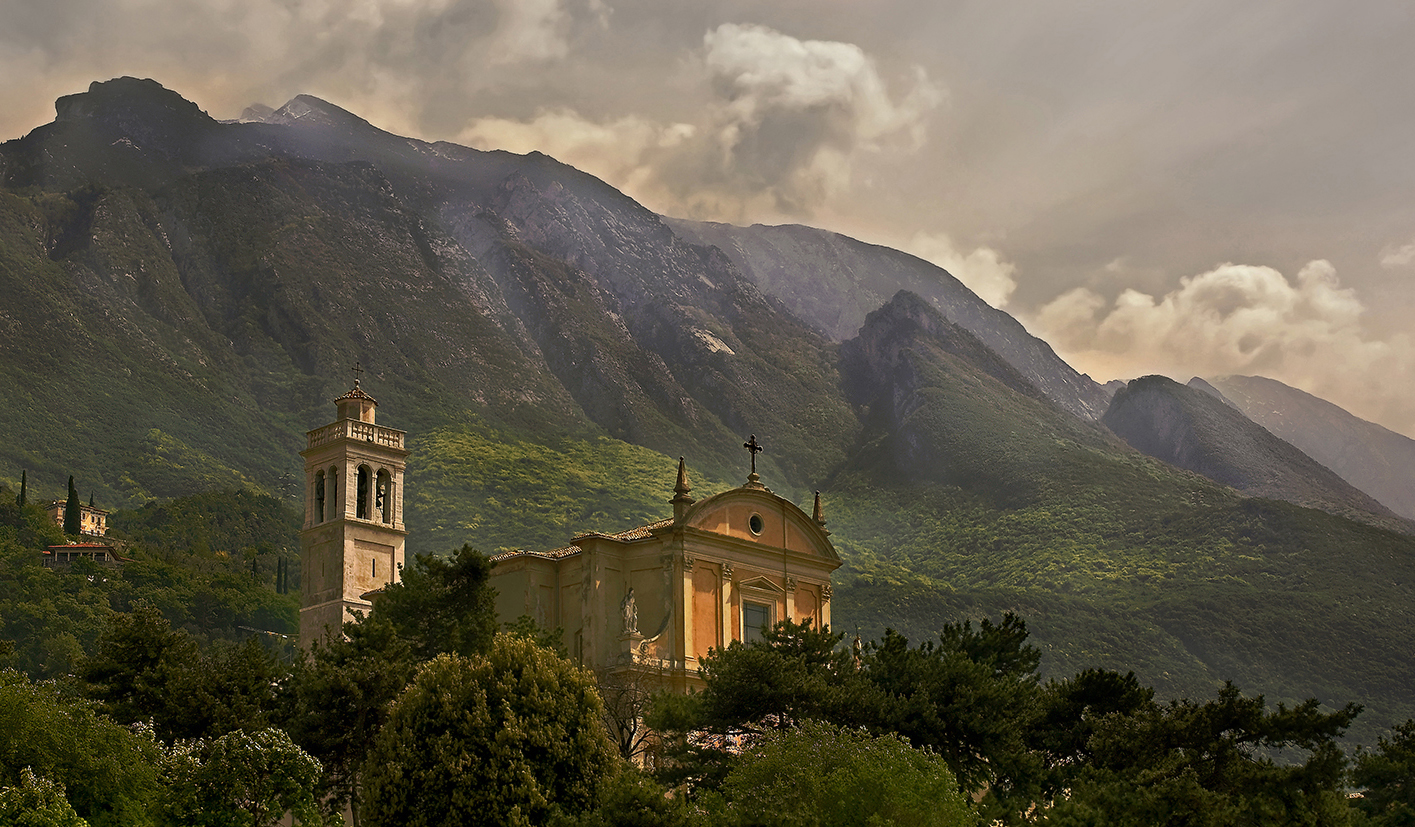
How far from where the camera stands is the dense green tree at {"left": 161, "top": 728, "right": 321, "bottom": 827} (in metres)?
28.1

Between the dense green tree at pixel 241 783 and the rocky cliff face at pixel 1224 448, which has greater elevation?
the rocky cliff face at pixel 1224 448

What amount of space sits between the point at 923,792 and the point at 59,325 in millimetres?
126531

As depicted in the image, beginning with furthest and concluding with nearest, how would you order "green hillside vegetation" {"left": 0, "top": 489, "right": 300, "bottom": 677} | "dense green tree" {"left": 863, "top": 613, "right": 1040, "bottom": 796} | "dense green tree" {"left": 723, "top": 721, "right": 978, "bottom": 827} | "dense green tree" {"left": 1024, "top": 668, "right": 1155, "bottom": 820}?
"green hillside vegetation" {"left": 0, "top": 489, "right": 300, "bottom": 677} → "dense green tree" {"left": 1024, "top": 668, "right": 1155, "bottom": 820} → "dense green tree" {"left": 863, "top": 613, "right": 1040, "bottom": 796} → "dense green tree" {"left": 723, "top": 721, "right": 978, "bottom": 827}

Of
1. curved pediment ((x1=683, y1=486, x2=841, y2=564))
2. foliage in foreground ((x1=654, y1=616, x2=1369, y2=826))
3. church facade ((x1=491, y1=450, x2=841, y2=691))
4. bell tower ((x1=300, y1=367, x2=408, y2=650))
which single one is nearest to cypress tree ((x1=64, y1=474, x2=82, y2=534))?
bell tower ((x1=300, y1=367, x2=408, y2=650))

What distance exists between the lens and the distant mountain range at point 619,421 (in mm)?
114750

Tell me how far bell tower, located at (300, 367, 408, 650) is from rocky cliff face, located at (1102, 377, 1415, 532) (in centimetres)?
11010

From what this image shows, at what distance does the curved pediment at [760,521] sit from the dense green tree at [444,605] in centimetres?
754

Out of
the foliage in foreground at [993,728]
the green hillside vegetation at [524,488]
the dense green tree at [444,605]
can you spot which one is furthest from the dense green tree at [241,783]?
the green hillside vegetation at [524,488]

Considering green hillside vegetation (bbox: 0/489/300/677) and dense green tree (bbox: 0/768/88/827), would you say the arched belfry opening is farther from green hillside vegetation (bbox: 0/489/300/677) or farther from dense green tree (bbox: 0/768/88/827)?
green hillside vegetation (bbox: 0/489/300/677)

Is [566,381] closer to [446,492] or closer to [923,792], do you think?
[446,492]

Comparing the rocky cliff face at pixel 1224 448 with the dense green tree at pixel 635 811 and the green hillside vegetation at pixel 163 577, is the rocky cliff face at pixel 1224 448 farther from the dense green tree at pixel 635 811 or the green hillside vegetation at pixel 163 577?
the dense green tree at pixel 635 811

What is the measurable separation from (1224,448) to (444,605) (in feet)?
482

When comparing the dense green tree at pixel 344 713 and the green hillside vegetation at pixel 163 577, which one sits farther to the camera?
the green hillside vegetation at pixel 163 577

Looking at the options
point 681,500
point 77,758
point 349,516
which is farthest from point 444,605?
point 349,516
